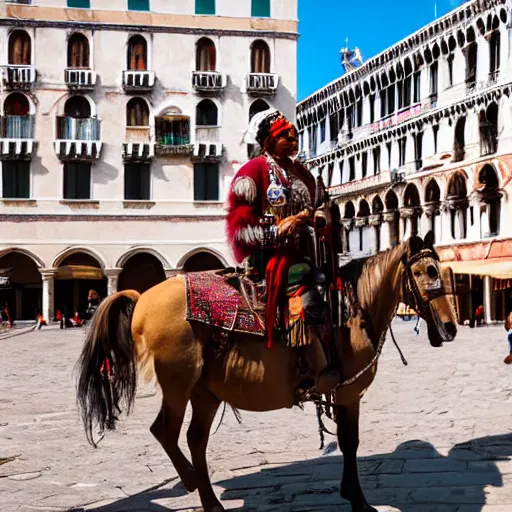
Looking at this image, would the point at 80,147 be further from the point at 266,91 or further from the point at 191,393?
the point at 191,393

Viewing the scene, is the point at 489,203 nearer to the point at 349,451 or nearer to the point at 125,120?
the point at 125,120

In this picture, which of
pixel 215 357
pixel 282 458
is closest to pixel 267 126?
pixel 215 357

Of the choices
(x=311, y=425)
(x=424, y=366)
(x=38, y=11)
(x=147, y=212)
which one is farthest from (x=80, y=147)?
(x=311, y=425)

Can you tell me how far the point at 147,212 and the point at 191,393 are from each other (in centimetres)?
2929

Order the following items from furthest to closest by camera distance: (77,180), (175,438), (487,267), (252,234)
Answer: (77,180) → (487,267) → (175,438) → (252,234)

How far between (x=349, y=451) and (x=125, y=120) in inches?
1210

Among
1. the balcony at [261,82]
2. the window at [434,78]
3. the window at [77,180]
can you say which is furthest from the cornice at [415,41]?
the window at [77,180]

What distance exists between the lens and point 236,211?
19.2ft

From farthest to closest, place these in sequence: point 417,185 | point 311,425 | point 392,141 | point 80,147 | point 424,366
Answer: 1. point 392,141
2. point 417,185
3. point 80,147
4. point 424,366
5. point 311,425

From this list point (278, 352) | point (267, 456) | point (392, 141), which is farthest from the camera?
point (392, 141)

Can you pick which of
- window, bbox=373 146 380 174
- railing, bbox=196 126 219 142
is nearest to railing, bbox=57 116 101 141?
railing, bbox=196 126 219 142

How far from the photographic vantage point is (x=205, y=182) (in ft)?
116

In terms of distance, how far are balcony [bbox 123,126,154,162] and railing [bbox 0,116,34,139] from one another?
391 centimetres

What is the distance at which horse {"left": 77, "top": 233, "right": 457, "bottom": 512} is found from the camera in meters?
5.80
